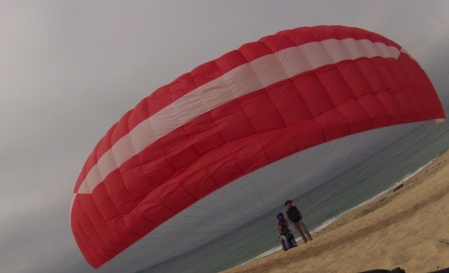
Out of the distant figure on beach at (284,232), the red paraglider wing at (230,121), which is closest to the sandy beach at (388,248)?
the distant figure on beach at (284,232)

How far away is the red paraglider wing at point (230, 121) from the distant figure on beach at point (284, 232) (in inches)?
186

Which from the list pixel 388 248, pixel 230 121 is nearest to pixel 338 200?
pixel 388 248

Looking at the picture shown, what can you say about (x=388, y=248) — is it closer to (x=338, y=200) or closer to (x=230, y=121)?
(x=230, y=121)

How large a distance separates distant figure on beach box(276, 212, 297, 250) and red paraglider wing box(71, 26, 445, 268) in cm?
473

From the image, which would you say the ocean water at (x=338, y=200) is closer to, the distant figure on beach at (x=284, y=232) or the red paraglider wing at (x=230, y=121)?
the distant figure on beach at (x=284, y=232)

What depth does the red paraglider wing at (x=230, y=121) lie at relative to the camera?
27.1 feet

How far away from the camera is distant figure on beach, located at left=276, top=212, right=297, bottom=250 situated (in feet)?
40.2

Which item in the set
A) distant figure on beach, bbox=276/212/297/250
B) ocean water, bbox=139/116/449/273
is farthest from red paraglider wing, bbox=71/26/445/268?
distant figure on beach, bbox=276/212/297/250

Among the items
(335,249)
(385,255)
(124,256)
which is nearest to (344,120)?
(385,255)

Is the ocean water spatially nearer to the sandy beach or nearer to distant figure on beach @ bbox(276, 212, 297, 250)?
distant figure on beach @ bbox(276, 212, 297, 250)

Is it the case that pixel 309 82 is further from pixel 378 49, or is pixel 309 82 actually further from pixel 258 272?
pixel 258 272

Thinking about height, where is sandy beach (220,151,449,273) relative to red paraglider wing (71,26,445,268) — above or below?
below

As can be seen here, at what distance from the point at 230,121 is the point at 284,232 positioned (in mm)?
5574

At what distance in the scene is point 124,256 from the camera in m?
10.5
